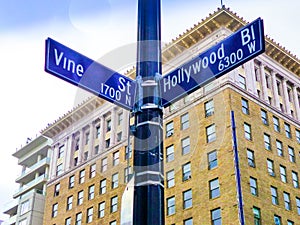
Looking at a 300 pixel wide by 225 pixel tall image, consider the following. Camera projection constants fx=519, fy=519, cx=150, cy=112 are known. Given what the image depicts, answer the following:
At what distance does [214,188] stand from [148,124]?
115ft

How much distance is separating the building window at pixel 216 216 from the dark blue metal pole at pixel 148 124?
3362 cm

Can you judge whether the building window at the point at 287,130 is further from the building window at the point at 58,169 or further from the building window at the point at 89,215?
the building window at the point at 58,169

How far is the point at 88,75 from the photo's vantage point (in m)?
5.85

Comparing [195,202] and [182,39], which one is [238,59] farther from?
[182,39]

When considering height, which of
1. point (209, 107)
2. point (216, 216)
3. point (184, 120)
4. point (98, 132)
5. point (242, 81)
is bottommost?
point (216, 216)

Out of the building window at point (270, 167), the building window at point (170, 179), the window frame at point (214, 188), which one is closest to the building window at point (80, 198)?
the building window at point (170, 179)

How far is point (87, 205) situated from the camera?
173 feet

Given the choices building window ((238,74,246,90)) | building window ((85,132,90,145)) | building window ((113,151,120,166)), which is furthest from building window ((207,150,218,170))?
building window ((85,132,90,145))

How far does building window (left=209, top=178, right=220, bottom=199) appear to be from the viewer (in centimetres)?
3922

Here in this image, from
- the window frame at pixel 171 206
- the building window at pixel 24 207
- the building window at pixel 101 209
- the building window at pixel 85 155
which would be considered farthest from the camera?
the building window at pixel 24 207

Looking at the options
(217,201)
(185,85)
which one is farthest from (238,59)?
(217,201)

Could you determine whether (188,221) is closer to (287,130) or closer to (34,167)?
(287,130)

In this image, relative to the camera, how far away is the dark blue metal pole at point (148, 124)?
4957mm

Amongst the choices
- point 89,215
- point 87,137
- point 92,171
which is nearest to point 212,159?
point 89,215
